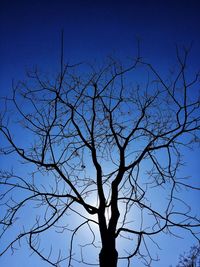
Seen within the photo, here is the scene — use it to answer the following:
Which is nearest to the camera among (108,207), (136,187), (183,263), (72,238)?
(108,207)

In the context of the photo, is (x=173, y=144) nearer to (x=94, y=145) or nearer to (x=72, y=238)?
(x=94, y=145)

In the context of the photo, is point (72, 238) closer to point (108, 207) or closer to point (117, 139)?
point (108, 207)

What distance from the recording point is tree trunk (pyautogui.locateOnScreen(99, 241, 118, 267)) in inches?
145

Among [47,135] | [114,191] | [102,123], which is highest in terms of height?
[102,123]

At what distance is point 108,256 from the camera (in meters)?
3.69

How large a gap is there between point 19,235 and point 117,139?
5.69 ft

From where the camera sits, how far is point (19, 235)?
13.9ft

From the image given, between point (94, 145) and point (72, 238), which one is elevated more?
point (94, 145)

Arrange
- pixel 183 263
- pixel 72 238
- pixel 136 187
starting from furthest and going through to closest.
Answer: pixel 183 263
pixel 136 187
pixel 72 238

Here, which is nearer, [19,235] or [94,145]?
[19,235]

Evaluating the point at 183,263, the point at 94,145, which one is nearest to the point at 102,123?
the point at 94,145

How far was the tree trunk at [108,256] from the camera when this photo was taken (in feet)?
12.1

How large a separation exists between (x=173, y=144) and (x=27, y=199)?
213cm

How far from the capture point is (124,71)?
492 centimetres
